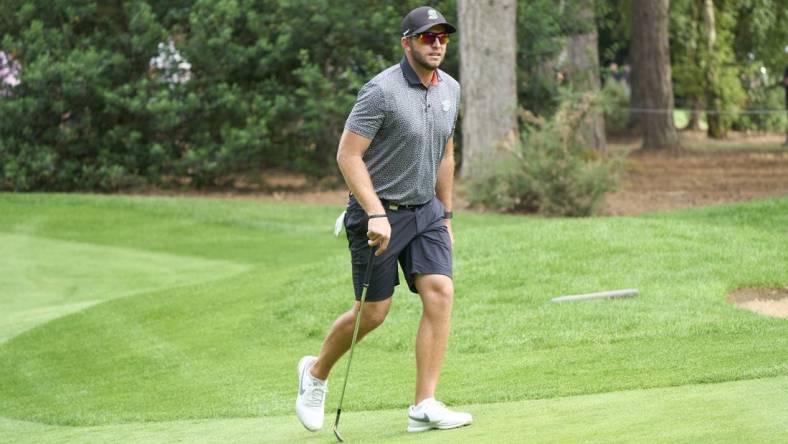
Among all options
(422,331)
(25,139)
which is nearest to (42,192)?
(25,139)

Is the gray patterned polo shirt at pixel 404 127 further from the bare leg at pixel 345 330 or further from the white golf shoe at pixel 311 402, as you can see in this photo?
the white golf shoe at pixel 311 402

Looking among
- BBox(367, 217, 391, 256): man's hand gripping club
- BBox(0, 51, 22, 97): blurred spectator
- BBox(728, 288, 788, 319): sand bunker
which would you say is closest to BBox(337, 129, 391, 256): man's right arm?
BBox(367, 217, 391, 256): man's hand gripping club

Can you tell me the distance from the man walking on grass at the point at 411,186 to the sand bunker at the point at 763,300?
4.75 meters

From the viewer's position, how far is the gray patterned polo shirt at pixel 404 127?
6645 mm

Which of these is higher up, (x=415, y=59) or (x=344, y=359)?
(x=415, y=59)

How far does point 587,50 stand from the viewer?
83.9 feet

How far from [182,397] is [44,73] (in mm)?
13440

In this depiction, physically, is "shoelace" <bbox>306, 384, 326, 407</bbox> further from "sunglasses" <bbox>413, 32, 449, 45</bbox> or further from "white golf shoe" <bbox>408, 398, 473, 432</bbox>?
"sunglasses" <bbox>413, 32, 449, 45</bbox>

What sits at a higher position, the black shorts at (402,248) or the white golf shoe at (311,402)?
the black shorts at (402,248)

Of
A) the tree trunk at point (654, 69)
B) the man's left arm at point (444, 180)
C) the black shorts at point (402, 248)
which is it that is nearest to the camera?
the black shorts at point (402, 248)

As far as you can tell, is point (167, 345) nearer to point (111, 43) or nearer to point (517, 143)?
point (517, 143)

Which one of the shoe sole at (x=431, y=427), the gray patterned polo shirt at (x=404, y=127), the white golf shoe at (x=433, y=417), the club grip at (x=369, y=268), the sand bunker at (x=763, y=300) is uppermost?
the gray patterned polo shirt at (x=404, y=127)

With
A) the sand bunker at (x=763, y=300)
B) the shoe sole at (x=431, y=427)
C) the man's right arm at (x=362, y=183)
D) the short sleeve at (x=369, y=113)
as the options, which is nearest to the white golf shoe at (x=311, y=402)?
the shoe sole at (x=431, y=427)

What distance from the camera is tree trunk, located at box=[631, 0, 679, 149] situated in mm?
31359
